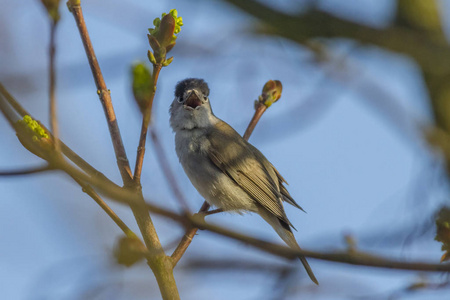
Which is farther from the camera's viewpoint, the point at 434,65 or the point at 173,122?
the point at 173,122

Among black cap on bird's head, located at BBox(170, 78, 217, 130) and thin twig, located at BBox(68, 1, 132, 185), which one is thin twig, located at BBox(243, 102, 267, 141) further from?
thin twig, located at BBox(68, 1, 132, 185)

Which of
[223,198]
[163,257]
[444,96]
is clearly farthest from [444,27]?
[163,257]

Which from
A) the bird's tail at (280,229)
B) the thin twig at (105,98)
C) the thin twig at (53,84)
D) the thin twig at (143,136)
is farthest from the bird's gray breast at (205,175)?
the thin twig at (53,84)

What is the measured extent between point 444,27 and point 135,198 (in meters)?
4.30

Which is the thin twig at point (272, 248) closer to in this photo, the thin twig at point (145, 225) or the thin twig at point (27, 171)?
the thin twig at point (27, 171)

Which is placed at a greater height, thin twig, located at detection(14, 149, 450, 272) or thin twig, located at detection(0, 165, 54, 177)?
thin twig, located at detection(0, 165, 54, 177)

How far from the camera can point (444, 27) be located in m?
4.79

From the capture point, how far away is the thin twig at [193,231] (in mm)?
2441

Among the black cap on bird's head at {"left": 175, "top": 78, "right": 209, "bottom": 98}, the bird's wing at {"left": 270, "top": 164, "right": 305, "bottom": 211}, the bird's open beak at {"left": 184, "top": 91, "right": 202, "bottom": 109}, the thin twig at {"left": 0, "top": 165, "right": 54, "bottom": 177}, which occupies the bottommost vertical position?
the thin twig at {"left": 0, "top": 165, "right": 54, "bottom": 177}

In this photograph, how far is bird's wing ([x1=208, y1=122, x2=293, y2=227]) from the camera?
4383 mm

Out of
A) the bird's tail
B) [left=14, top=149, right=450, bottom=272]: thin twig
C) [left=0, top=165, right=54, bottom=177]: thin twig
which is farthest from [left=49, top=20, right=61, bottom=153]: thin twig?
the bird's tail

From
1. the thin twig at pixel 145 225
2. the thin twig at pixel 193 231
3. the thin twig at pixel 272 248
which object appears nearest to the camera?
the thin twig at pixel 272 248

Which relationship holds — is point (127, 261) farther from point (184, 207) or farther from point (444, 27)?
point (444, 27)

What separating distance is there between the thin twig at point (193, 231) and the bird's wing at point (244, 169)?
340 millimetres
